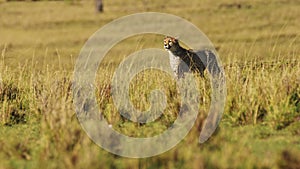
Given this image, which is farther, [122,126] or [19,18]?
[19,18]

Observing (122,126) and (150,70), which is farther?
(150,70)

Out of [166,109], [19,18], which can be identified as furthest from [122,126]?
[19,18]

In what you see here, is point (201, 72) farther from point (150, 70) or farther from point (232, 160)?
point (232, 160)

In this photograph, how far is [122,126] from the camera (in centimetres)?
769

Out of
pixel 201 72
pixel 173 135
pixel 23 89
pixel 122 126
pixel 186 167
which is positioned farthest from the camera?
pixel 201 72

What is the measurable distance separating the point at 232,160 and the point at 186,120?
4.71 feet

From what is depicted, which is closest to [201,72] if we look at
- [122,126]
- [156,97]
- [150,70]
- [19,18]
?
[150,70]

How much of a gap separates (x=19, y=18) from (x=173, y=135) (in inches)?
1203

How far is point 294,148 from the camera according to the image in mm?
6594

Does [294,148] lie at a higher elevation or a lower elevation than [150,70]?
lower

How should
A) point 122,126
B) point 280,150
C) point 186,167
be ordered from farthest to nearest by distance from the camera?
point 122,126 < point 280,150 < point 186,167

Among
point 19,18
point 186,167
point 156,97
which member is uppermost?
point 19,18

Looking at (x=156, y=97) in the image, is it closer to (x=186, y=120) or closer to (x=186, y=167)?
(x=186, y=120)

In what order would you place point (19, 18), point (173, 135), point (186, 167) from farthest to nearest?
point (19, 18) < point (173, 135) < point (186, 167)
